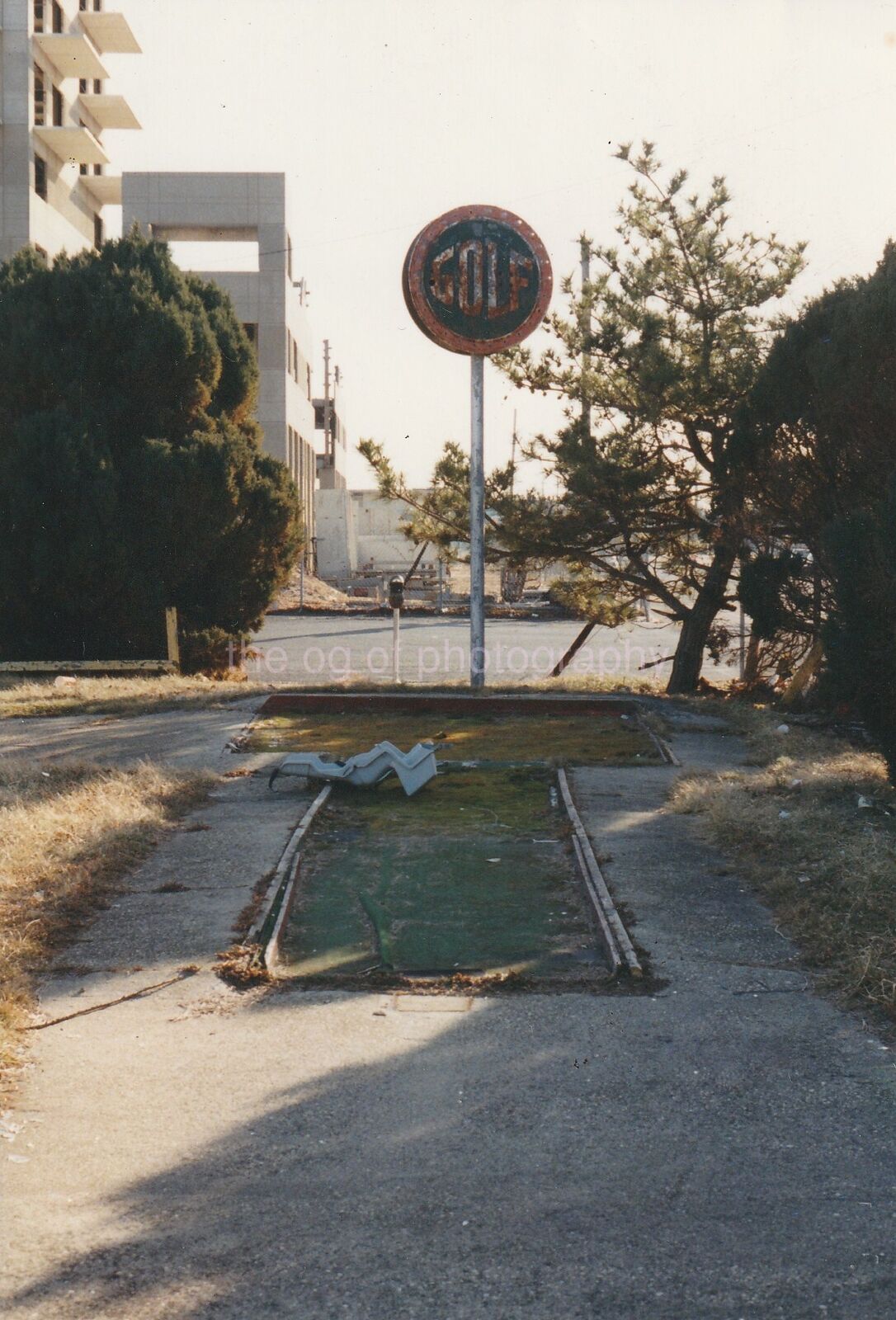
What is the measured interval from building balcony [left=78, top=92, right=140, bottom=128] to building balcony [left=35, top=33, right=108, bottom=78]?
7.29ft

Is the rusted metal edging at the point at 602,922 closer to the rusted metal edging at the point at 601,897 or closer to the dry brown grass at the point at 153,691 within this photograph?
the rusted metal edging at the point at 601,897

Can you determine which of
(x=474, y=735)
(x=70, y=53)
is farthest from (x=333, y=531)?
(x=474, y=735)

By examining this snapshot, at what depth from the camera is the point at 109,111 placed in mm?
46375

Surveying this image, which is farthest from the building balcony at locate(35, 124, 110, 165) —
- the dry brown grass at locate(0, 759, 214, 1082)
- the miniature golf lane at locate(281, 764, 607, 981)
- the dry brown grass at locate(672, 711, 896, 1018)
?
the miniature golf lane at locate(281, 764, 607, 981)

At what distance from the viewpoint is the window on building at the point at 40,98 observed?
40.0 metres

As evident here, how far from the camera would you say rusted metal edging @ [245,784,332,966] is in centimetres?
625

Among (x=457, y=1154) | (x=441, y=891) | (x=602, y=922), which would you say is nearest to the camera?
(x=457, y=1154)

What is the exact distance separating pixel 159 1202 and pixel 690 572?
560 inches

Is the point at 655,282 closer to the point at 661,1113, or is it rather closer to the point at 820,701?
the point at 820,701

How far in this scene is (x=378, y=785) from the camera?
33.9 ft

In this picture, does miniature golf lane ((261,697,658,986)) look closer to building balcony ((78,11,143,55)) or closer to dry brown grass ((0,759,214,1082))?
dry brown grass ((0,759,214,1082))

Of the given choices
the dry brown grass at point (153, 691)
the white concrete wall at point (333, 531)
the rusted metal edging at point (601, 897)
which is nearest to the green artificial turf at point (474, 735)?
the dry brown grass at point (153, 691)

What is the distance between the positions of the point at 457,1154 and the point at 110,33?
48.3 meters

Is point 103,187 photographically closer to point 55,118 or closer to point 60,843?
point 55,118
